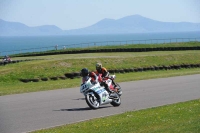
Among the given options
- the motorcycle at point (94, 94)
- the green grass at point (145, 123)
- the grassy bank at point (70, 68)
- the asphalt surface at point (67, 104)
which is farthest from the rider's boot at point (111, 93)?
the grassy bank at point (70, 68)

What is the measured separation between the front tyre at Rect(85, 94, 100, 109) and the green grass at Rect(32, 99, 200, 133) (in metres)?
1.86

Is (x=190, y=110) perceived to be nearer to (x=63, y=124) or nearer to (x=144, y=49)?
(x=63, y=124)

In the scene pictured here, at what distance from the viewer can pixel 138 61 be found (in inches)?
1422

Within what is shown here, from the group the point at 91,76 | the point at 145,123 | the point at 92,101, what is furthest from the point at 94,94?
the point at 145,123

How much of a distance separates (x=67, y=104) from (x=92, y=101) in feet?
4.61

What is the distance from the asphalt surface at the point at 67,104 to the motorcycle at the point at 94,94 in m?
0.21

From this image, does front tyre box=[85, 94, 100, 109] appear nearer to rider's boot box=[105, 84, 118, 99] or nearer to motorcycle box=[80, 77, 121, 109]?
motorcycle box=[80, 77, 121, 109]

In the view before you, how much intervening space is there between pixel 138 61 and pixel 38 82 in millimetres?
11126

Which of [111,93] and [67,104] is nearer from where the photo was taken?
[111,93]

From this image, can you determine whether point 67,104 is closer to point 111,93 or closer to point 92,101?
point 92,101

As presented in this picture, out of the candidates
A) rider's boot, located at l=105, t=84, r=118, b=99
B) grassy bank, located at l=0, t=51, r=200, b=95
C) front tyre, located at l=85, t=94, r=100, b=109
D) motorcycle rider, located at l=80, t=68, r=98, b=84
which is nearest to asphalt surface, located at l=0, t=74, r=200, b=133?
front tyre, located at l=85, t=94, r=100, b=109

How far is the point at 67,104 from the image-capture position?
15.8 meters

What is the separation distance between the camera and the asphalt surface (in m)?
12.1

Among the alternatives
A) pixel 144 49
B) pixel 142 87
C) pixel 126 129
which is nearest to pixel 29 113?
pixel 126 129
